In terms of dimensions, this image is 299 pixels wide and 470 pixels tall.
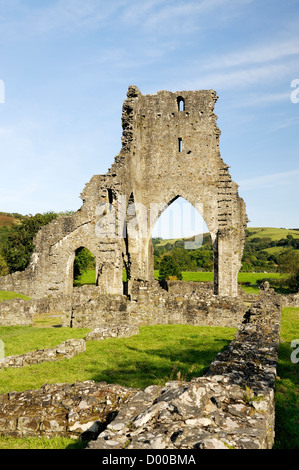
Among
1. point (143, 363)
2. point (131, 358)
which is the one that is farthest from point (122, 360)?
point (143, 363)

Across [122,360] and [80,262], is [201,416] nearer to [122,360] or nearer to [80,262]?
[122,360]

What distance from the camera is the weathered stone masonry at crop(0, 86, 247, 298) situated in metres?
20.8

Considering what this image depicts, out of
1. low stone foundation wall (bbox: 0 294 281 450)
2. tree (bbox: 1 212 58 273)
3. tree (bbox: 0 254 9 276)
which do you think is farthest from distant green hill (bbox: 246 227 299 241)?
low stone foundation wall (bbox: 0 294 281 450)

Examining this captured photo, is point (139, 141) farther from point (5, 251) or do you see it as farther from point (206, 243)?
point (206, 243)

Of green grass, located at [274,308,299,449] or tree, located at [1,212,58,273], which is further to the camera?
tree, located at [1,212,58,273]

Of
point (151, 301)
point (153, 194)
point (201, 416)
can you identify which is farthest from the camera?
point (153, 194)

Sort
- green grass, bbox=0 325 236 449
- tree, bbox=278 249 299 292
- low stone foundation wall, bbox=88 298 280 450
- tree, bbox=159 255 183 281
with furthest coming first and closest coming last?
tree, bbox=159 255 183 281
tree, bbox=278 249 299 292
green grass, bbox=0 325 236 449
low stone foundation wall, bbox=88 298 280 450

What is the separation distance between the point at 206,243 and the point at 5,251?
59289 mm

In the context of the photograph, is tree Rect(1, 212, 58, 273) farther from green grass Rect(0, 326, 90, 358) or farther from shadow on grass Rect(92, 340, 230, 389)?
shadow on grass Rect(92, 340, 230, 389)

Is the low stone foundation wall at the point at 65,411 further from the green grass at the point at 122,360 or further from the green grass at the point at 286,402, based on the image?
the green grass at the point at 286,402

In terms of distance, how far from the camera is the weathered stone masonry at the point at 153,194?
20.8 meters

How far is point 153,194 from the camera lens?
22.6 meters

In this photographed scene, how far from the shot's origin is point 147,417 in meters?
3.28
